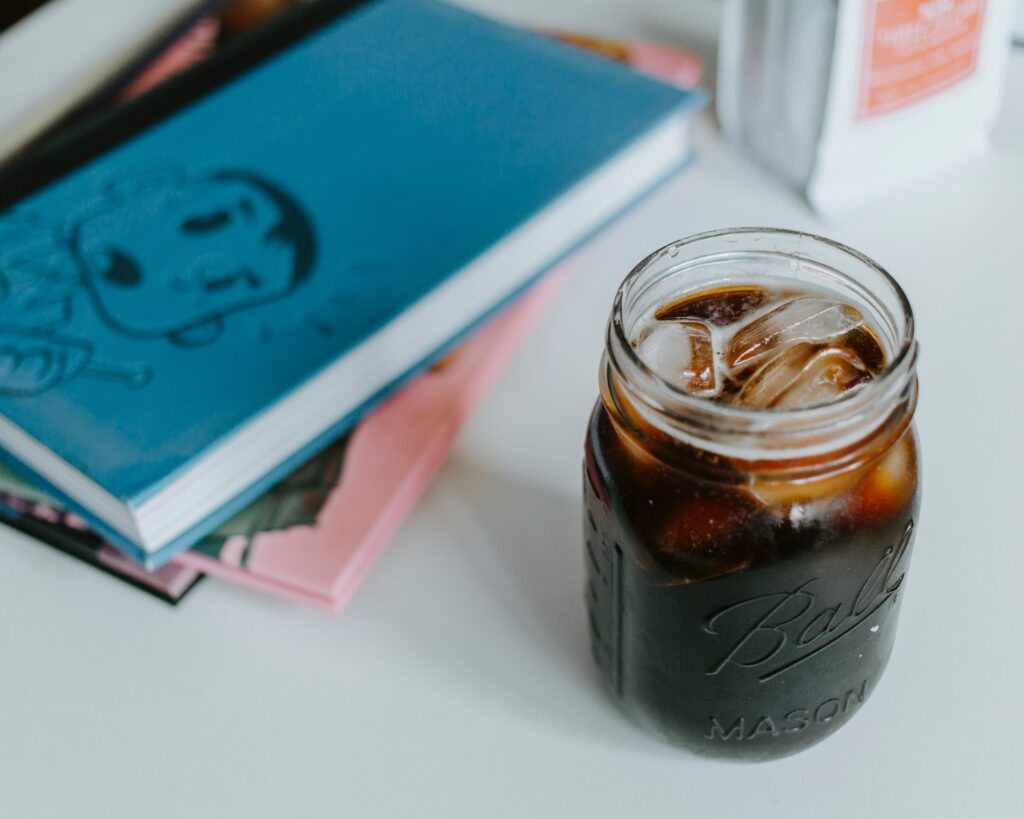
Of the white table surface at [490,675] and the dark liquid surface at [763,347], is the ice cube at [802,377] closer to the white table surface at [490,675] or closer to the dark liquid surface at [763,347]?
the dark liquid surface at [763,347]

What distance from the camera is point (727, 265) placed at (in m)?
0.53

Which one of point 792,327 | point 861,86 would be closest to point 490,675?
point 792,327

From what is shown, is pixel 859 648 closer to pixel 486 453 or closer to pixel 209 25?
pixel 486 453

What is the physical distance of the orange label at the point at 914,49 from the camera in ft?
2.43

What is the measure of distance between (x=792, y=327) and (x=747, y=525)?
0.10 meters

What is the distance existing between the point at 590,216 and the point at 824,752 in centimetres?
40

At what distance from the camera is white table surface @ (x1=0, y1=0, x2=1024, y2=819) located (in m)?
0.54

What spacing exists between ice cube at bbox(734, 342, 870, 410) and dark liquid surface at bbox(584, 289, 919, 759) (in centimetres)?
2

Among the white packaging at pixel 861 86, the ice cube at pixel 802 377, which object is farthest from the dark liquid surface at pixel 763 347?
the white packaging at pixel 861 86

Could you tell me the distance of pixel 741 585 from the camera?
46 centimetres

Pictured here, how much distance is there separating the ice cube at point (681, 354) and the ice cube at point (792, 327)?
1 cm

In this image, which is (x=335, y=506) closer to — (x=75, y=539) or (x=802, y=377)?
(x=75, y=539)

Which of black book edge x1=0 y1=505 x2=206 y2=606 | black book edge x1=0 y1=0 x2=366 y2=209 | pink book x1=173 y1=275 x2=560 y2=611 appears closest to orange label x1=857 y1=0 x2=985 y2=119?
pink book x1=173 y1=275 x2=560 y2=611

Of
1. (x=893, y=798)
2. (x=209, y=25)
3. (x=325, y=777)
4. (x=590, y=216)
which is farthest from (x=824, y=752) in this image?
(x=209, y=25)
